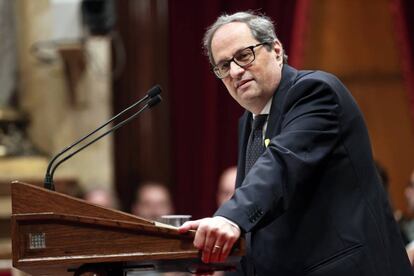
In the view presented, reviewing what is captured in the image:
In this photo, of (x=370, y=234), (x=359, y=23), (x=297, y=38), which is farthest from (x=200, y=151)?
(x=370, y=234)

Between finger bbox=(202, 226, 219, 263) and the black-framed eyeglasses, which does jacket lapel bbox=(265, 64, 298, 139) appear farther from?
finger bbox=(202, 226, 219, 263)

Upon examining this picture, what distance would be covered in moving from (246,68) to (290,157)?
1.21 ft

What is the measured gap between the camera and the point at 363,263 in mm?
2309

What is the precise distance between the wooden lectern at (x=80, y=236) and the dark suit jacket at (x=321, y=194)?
0.64ft

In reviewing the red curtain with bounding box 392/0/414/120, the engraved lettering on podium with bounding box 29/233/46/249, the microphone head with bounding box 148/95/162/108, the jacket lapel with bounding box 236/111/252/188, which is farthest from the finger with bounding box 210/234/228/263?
the red curtain with bounding box 392/0/414/120

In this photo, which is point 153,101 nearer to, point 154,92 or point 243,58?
point 154,92

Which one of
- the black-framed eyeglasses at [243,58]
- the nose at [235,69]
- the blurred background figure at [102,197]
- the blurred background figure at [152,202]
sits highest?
the black-framed eyeglasses at [243,58]

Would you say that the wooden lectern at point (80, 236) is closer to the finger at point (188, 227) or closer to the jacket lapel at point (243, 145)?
the finger at point (188, 227)

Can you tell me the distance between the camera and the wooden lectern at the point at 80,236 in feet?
6.96

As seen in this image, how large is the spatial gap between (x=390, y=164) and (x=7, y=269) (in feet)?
8.79

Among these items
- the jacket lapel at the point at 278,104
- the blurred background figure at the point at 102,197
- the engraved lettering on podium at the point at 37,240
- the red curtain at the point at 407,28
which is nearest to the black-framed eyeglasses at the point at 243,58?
the jacket lapel at the point at 278,104

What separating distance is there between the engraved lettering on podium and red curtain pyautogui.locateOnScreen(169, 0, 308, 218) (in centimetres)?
336

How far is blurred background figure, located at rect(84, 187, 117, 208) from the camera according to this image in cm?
497

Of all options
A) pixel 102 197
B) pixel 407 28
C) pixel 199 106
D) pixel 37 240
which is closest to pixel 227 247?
pixel 37 240
